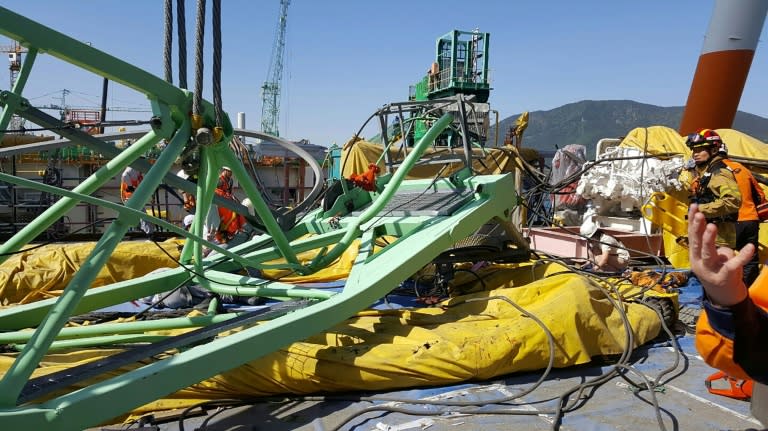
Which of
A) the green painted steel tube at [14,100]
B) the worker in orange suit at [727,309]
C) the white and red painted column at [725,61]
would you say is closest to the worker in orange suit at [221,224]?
the green painted steel tube at [14,100]

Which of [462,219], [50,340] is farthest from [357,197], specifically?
[50,340]

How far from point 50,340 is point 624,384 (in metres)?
3.13

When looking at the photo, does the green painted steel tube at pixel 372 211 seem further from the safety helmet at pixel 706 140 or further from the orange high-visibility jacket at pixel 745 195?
the orange high-visibility jacket at pixel 745 195

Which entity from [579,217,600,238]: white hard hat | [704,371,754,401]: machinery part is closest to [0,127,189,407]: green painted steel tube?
[704,371,754,401]: machinery part

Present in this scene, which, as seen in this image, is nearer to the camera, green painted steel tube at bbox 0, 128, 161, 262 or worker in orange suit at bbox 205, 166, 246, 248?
green painted steel tube at bbox 0, 128, 161, 262

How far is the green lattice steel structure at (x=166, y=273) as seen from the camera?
7.38 feet

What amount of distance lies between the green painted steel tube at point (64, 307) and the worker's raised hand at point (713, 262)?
233 cm

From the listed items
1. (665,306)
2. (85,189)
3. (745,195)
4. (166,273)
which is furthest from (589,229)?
(85,189)

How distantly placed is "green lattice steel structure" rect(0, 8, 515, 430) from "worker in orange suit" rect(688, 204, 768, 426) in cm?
197

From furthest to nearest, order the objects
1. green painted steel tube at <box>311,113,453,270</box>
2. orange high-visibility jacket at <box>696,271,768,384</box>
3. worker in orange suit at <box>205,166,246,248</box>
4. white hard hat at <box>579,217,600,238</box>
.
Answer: white hard hat at <box>579,217,600,238</box>, worker in orange suit at <box>205,166,246,248</box>, green painted steel tube at <box>311,113,453,270</box>, orange high-visibility jacket at <box>696,271,768,384</box>

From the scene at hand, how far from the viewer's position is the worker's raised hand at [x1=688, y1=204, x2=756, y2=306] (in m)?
1.38

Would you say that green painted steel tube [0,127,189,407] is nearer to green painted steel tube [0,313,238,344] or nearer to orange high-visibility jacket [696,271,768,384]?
green painted steel tube [0,313,238,344]

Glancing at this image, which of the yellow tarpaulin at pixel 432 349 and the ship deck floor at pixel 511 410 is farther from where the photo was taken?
the yellow tarpaulin at pixel 432 349

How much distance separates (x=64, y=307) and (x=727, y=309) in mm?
2484
